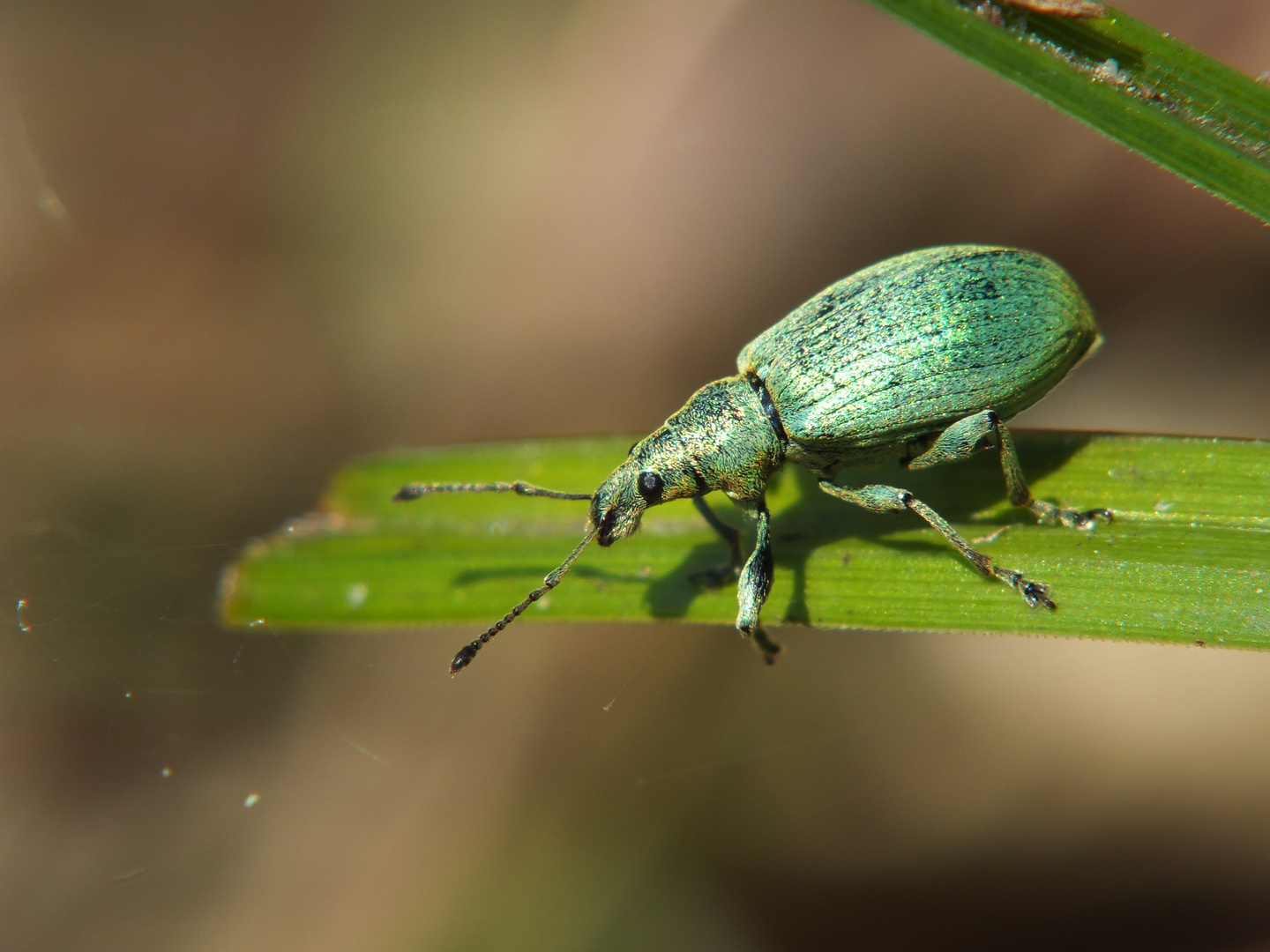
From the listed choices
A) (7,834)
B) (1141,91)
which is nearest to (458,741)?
(7,834)

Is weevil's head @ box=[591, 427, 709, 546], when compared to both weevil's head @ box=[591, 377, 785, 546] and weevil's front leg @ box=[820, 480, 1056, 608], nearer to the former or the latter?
weevil's head @ box=[591, 377, 785, 546]

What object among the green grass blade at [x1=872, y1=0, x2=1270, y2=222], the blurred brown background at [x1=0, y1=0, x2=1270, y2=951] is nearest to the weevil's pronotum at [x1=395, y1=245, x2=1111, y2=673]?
the green grass blade at [x1=872, y1=0, x2=1270, y2=222]

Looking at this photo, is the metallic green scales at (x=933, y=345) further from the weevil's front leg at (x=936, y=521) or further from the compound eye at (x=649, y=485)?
the compound eye at (x=649, y=485)

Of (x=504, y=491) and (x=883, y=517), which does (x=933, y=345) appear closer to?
(x=883, y=517)

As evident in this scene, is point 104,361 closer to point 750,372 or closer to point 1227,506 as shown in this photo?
point 750,372

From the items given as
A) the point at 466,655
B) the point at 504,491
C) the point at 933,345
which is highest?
the point at 933,345

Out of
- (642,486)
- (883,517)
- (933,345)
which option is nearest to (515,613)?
(642,486)

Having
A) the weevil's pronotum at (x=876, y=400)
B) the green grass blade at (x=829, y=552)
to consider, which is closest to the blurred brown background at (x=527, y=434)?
the green grass blade at (x=829, y=552)
